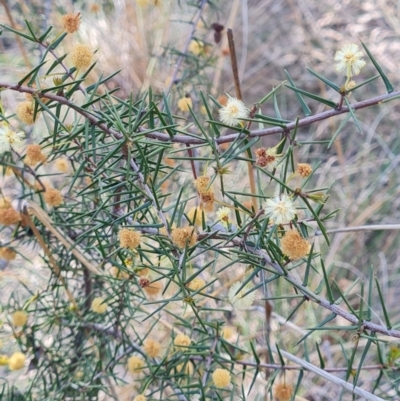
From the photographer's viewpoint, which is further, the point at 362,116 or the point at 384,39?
the point at 384,39

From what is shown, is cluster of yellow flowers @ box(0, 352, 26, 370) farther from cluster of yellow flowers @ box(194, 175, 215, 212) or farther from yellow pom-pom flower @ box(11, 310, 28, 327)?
cluster of yellow flowers @ box(194, 175, 215, 212)

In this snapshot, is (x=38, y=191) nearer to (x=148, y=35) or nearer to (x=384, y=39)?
(x=148, y=35)

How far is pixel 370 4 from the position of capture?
1.80 meters

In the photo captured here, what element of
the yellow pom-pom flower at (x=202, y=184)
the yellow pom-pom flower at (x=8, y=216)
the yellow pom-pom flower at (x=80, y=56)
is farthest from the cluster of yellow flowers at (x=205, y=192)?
the yellow pom-pom flower at (x=8, y=216)

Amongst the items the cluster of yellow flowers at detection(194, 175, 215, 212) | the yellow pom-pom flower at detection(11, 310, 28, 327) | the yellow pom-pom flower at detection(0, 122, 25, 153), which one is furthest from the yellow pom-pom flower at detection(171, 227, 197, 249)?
the yellow pom-pom flower at detection(11, 310, 28, 327)

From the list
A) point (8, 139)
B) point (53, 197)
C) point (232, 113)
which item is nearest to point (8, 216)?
point (53, 197)

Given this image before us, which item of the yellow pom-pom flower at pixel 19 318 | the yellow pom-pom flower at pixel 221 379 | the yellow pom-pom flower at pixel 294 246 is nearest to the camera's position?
the yellow pom-pom flower at pixel 294 246

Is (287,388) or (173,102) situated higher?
(173,102)

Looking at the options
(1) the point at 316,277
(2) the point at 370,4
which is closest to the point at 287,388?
(1) the point at 316,277

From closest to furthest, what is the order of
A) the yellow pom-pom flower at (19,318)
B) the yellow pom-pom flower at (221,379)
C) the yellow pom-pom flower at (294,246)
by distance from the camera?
the yellow pom-pom flower at (294,246), the yellow pom-pom flower at (221,379), the yellow pom-pom flower at (19,318)

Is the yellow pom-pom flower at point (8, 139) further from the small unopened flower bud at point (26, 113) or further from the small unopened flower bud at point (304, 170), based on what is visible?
the small unopened flower bud at point (304, 170)

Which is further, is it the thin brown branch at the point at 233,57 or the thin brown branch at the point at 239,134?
the thin brown branch at the point at 233,57

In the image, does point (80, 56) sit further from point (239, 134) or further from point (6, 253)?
point (6, 253)

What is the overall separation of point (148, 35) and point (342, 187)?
76 cm
